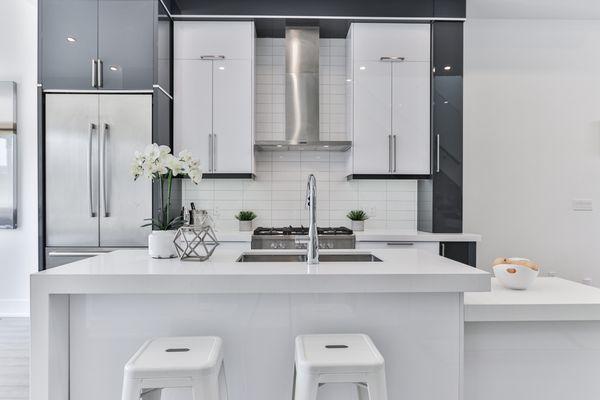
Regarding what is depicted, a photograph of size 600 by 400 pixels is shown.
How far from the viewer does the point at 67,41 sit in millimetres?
3074

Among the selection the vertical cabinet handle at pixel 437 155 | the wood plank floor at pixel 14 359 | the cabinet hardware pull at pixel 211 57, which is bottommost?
the wood plank floor at pixel 14 359

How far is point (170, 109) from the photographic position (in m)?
3.47

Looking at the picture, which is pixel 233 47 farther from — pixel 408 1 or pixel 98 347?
pixel 98 347

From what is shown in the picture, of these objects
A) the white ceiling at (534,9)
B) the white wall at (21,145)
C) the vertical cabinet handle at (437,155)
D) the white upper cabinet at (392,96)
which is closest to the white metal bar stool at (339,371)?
the white upper cabinet at (392,96)

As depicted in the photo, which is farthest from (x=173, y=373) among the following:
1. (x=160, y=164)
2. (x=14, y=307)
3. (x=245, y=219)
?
(x=14, y=307)

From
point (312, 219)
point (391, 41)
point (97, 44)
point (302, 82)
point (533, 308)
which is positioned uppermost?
point (391, 41)

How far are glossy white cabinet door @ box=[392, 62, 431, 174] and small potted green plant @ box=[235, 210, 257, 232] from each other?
1.44m

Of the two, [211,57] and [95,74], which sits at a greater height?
[211,57]

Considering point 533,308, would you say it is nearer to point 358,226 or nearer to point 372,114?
point 358,226

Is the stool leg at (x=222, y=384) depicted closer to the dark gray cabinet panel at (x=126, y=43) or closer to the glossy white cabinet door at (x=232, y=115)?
the glossy white cabinet door at (x=232, y=115)

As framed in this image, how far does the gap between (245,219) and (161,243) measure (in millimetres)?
1909

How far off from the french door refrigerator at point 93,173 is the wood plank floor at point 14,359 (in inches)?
27.5

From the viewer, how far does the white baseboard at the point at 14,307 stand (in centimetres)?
393

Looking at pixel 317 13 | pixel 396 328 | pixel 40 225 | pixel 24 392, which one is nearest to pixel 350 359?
pixel 396 328
